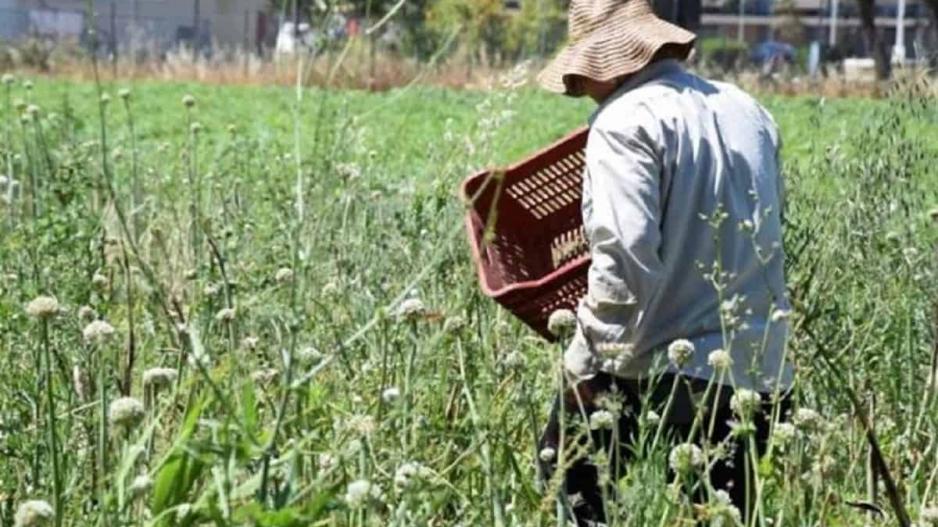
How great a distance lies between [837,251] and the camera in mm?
4637

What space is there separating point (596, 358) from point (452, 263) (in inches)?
43.6

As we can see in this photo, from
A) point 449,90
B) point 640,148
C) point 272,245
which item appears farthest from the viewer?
point 449,90

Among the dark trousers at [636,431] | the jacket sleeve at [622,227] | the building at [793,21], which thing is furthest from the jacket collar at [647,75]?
the building at [793,21]

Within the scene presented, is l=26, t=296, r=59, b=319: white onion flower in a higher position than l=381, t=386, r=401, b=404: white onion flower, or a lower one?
higher

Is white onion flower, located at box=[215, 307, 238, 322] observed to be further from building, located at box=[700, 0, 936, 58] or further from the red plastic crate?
building, located at box=[700, 0, 936, 58]

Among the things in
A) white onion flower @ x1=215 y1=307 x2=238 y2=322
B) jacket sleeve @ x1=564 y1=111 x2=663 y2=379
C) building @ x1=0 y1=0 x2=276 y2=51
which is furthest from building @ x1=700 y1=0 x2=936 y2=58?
white onion flower @ x1=215 y1=307 x2=238 y2=322

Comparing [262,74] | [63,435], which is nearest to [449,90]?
[262,74]

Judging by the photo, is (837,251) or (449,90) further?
(449,90)

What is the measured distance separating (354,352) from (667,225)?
31.5 inches

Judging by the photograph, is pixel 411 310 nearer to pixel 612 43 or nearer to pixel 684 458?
pixel 684 458

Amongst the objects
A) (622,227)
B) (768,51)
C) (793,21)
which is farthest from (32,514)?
(793,21)

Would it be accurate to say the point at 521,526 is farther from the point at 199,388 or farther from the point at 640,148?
the point at 640,148

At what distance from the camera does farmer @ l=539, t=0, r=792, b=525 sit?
3.79 metres

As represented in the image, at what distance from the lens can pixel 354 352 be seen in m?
4.30
